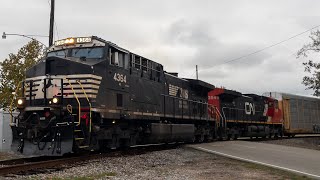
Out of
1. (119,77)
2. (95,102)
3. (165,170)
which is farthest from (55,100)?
(165,170)

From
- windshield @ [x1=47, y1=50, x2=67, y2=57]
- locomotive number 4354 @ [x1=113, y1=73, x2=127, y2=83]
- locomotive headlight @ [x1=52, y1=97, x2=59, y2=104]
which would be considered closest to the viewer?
locomotive headlight @ [x1=52, y1=97, x2=59, y2=104]

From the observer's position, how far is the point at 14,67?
25.4 metres

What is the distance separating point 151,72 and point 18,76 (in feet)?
A: 38.9

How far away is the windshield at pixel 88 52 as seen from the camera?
13055 millimetres

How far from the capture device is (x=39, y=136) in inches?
452

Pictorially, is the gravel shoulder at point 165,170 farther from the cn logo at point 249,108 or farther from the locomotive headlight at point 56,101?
the cn logo at point 249,108

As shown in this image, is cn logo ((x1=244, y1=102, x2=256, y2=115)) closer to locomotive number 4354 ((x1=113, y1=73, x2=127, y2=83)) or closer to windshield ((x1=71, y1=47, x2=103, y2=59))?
locomotive number 4354 ((x1=113, y1=73, x2=127, y2=83))

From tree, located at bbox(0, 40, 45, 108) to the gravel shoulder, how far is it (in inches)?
566

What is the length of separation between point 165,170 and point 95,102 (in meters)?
3.43

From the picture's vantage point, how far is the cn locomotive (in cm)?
1157

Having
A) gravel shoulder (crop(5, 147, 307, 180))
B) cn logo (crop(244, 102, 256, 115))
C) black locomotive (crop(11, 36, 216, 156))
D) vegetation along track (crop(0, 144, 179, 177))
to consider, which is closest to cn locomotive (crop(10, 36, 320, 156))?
black locomotive (crop(11, 36, 216, 156))

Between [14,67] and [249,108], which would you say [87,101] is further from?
[249,108]

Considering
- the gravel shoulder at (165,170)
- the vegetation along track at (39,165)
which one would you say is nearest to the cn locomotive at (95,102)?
the vegetation along track at (39,165)

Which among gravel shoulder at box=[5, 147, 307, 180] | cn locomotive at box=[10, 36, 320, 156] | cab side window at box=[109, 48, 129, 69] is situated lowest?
gravel shoulder at box=[5, 147, 307, 180]
